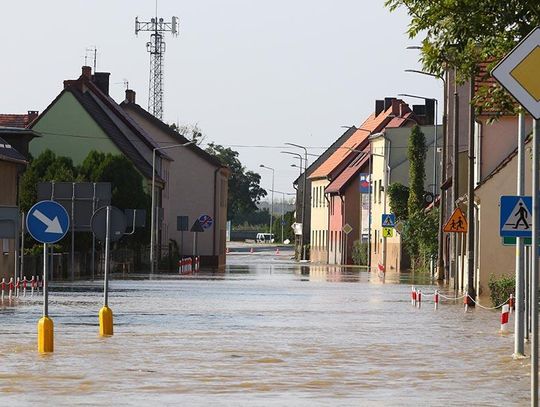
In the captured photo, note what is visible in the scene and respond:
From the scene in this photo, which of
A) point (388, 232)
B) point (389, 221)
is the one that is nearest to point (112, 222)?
point (389, 221)

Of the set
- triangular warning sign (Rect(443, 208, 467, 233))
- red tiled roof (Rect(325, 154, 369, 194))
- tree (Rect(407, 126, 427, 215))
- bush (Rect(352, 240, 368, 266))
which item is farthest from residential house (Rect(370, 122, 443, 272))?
triangular warning sign (Rect(443, 208, 467, 233))

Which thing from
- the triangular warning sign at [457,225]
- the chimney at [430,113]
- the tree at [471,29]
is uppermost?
the chimney at [430,113]

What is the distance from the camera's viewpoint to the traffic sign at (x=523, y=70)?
1240cm

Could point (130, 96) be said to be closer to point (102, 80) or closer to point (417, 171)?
point (102, 80)

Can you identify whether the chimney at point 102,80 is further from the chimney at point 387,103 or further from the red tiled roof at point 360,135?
the chimney at point 387,103

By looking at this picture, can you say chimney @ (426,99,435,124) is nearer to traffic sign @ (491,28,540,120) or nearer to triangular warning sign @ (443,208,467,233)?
triangular warning sign @ (443,208,467,233)

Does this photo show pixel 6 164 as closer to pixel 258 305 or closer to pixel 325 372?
pixel 258 305

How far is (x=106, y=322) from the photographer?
26328 mm

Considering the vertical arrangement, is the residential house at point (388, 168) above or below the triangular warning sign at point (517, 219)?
above

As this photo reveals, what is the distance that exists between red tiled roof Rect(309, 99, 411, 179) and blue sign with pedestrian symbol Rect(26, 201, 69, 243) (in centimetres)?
8669

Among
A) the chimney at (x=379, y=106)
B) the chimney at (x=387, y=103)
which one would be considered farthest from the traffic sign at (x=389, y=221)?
the chimney at (x=379, y=106)

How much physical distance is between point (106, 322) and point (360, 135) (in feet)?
331

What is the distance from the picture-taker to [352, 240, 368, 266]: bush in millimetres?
105562

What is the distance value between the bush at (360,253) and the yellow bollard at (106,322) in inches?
3124
